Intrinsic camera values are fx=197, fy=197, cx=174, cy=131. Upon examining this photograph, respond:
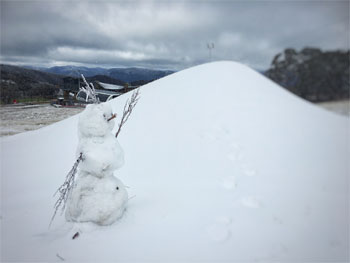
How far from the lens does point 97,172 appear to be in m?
1.01

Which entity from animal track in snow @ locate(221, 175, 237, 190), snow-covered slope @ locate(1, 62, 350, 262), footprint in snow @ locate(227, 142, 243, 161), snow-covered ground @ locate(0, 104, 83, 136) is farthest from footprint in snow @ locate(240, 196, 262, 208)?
snow-covered ground @ locate(0, 104, 83, 136)

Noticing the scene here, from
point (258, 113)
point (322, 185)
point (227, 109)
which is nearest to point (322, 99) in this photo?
point (322, 185)

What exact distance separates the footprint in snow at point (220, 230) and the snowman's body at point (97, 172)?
492 millimetres

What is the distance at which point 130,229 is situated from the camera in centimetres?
102

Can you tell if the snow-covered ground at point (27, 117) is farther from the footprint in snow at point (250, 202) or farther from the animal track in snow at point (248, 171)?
the footprint in snow at point (250, 202)

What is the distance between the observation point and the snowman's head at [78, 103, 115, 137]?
3.19ft

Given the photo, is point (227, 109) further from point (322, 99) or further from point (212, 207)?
point (322, 99)

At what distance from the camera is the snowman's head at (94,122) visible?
0.97m

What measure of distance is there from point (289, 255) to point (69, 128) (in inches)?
104

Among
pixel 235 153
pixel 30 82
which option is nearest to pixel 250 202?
pixel 235 153

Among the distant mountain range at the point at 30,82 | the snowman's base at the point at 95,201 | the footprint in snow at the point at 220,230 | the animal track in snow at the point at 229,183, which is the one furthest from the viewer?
the distant mountain range at the point at 30,82

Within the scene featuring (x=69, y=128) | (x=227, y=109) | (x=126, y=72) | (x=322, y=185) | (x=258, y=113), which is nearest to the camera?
(x=322, y=185)

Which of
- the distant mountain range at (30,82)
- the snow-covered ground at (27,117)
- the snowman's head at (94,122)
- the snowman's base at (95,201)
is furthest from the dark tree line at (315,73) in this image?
the snow-covered ground at (27,117)

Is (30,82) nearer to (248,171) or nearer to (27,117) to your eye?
(27,117)
